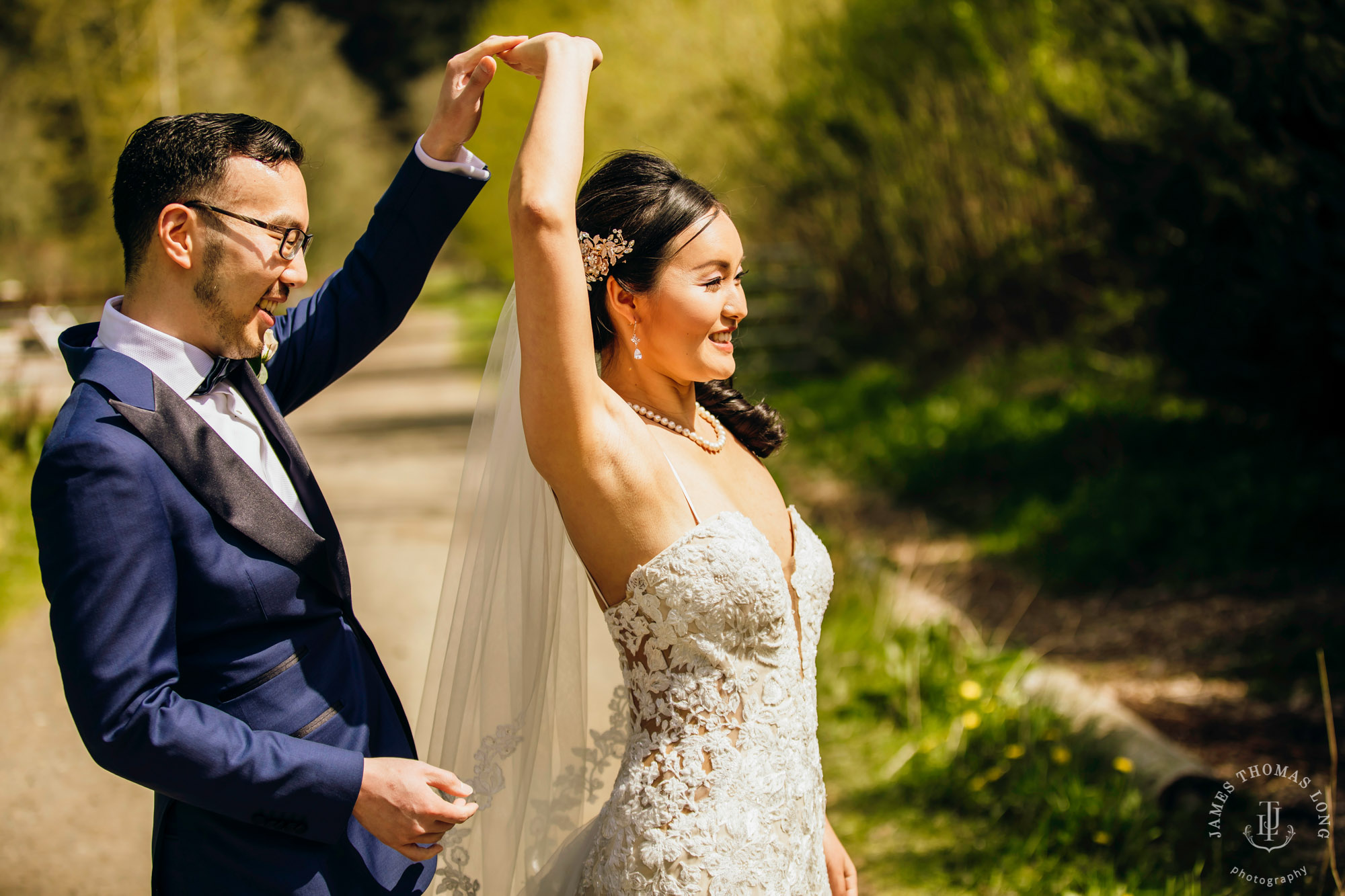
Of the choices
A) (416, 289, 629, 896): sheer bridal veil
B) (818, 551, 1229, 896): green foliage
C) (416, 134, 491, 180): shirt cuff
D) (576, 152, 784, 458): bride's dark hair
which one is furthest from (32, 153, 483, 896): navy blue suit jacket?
(818, 551, 1229, 896): green foliage

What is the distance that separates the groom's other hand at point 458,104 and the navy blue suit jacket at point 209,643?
0.60 meters

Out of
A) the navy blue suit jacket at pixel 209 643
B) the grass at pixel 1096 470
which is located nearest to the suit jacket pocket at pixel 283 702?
the navy blue suit jacket at pixel 209 643

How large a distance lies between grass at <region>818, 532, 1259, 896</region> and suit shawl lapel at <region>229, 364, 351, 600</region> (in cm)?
250

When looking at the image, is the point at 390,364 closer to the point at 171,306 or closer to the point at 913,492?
the point at 913,492

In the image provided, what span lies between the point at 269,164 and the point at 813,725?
1.44 m

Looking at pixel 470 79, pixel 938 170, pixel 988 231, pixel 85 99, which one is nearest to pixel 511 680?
pixel 470 79

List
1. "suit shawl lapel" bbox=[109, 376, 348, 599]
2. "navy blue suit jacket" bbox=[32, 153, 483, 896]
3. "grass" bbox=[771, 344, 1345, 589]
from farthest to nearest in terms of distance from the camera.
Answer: "grass" bbox=[771, 344, 1345, 589], "suit shawl lapel" bbox=[109, 376, 348, 599], "navy blue suit jacket" bbox=[32, 153, 483, 896]

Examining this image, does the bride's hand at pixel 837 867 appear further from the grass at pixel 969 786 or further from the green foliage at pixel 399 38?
the green foliage at pixel 399 38

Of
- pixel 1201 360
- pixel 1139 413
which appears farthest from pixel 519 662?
pixel 1139 413

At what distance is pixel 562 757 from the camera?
2.15 meters

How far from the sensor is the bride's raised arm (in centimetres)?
152

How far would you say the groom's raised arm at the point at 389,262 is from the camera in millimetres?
1964

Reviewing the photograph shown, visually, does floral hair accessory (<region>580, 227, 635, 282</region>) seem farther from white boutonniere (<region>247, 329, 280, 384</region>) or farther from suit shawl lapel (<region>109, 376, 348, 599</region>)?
suit shawl lapel (<region>109, 376, 348, 599</region>)

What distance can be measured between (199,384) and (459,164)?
0.72 m
